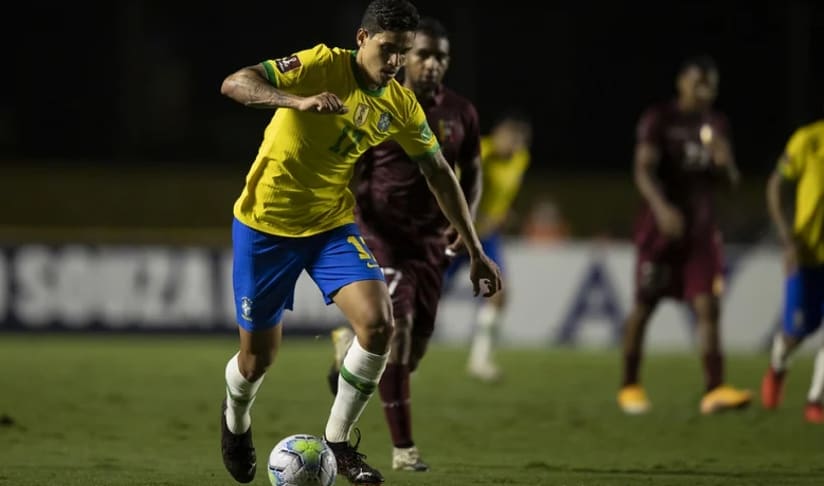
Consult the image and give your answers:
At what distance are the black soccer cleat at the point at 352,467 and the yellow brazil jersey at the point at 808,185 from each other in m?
5.28

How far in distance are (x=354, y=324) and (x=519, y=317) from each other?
12809mm

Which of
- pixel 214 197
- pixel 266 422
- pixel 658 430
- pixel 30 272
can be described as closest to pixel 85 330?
pixel 30 272

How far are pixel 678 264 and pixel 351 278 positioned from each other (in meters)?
5.47

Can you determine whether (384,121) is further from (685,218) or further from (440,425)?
(685,218)

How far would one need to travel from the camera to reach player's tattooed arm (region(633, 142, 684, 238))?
11.5 m

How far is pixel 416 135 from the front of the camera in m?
7.33

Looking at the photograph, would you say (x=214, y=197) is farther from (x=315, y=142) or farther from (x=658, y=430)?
(x=315, y=142)

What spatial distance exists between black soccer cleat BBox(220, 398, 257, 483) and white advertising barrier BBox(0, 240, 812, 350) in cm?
1084

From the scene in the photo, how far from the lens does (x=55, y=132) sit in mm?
23984

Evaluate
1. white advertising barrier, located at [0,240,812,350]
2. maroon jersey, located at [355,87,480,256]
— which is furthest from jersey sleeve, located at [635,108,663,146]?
white advertising barrier, located at [0,240,812,350]

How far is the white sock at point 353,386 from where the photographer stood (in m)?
7.21

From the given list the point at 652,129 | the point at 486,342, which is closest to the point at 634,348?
the point at 652,129

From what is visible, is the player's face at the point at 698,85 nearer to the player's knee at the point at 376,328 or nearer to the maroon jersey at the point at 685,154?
the maroon jersey at the point at 685,154

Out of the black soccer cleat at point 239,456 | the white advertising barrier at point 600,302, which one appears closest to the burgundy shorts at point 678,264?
Answer: the black soccer cleat at point 239,456
